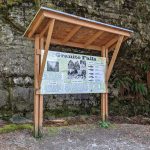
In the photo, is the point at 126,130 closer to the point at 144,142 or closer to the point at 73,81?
the point at 144,142

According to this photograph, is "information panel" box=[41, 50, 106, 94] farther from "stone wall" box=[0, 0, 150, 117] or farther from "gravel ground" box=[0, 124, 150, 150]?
"stone wall" box=[0, 0, 150, 117]

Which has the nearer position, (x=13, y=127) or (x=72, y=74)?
(x=13, y=127)

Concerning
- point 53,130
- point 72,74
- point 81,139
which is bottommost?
point 81,139

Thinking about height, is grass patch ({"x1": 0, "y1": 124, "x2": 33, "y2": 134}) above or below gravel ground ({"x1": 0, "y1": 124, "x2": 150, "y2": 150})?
above

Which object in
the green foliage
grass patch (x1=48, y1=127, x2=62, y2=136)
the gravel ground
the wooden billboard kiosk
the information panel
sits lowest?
the gravel ground

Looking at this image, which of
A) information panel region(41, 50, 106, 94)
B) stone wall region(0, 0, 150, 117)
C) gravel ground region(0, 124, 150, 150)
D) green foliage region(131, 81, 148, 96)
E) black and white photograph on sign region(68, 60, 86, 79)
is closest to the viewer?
gravel ground region(0, 124, 150, 150)

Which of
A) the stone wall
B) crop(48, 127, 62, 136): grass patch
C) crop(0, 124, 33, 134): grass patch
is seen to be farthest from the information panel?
the stone wall

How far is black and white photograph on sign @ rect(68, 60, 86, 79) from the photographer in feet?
19.3

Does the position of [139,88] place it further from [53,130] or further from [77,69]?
[53,130]

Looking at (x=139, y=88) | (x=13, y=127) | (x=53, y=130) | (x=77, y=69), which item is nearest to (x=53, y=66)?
(x=77, y=69)

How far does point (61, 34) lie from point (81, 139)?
228 cm

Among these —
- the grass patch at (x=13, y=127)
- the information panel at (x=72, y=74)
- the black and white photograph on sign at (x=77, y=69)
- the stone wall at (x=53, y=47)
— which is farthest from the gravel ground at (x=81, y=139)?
the stone wall at (x=53, y=47)

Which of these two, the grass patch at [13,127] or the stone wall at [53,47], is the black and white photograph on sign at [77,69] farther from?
the grass patch at [13,127]

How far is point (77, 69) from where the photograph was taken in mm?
5992
